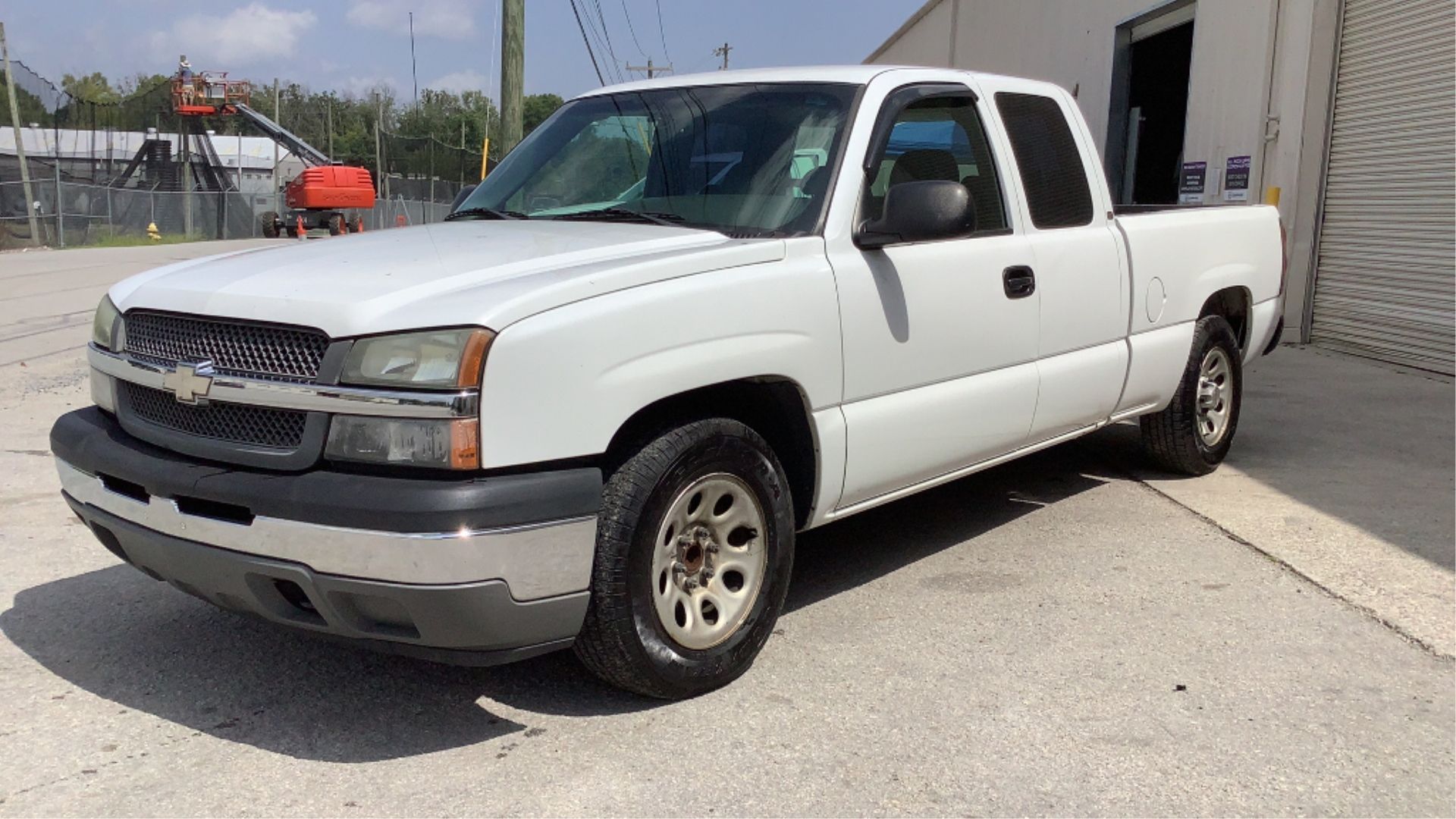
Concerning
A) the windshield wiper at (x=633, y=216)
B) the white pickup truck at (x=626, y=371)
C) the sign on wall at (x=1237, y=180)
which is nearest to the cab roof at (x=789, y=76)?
the white pickup truck at (x=626, y=371)

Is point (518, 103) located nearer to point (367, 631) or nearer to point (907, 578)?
point (907, 578)

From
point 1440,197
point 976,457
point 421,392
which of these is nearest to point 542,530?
point 421,392

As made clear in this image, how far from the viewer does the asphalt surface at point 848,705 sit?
10.2 feet

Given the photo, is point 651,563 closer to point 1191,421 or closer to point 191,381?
point 191,381

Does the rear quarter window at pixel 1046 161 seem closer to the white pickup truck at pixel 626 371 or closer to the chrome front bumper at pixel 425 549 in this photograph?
the white pickup truck at pixel 626 371

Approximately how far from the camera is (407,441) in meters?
3.01

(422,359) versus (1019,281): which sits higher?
(1019,281)

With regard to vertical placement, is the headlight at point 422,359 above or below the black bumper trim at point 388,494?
above

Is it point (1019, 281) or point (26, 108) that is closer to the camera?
point (1019, 281)

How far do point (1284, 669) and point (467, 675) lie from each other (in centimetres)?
258

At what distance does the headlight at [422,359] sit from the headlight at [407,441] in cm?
9

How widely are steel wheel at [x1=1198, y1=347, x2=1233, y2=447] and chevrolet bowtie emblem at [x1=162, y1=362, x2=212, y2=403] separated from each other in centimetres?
469

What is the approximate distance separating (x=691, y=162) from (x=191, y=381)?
190 cm

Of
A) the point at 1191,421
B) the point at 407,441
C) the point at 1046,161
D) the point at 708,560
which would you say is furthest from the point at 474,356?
the point at 1191,421
